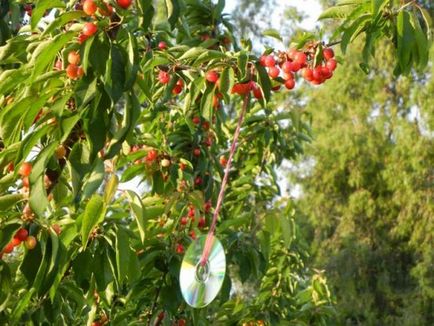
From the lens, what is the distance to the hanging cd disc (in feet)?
3.85

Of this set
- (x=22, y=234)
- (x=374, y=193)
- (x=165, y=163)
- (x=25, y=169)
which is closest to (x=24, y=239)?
(x=22, y=234)

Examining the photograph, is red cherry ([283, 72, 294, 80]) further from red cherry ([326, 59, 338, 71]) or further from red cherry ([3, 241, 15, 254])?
red cherry ([3, 241, 15, 254])

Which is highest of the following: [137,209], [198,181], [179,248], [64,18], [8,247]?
[198,181]

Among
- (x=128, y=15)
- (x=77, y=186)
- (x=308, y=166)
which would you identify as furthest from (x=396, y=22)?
(x=308, y=166)

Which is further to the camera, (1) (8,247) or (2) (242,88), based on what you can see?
(2) (242,88)

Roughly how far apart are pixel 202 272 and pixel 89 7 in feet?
1.45

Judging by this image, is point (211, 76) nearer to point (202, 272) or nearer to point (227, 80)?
point (227, 80)

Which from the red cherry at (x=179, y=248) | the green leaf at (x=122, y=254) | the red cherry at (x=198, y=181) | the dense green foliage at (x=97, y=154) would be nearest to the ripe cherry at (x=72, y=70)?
the dense green foliage at (x=97, y=154)

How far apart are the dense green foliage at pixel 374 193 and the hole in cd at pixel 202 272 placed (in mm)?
6928

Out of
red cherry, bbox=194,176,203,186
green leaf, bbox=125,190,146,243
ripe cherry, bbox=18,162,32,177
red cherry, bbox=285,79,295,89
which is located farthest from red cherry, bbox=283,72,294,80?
red cherry, bbox=194,176,203,186

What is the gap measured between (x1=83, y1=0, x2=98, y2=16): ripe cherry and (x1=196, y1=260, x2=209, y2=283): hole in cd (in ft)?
1.38

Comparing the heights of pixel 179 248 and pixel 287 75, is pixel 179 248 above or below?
below

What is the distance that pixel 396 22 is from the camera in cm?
132

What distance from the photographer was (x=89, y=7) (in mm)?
1137
